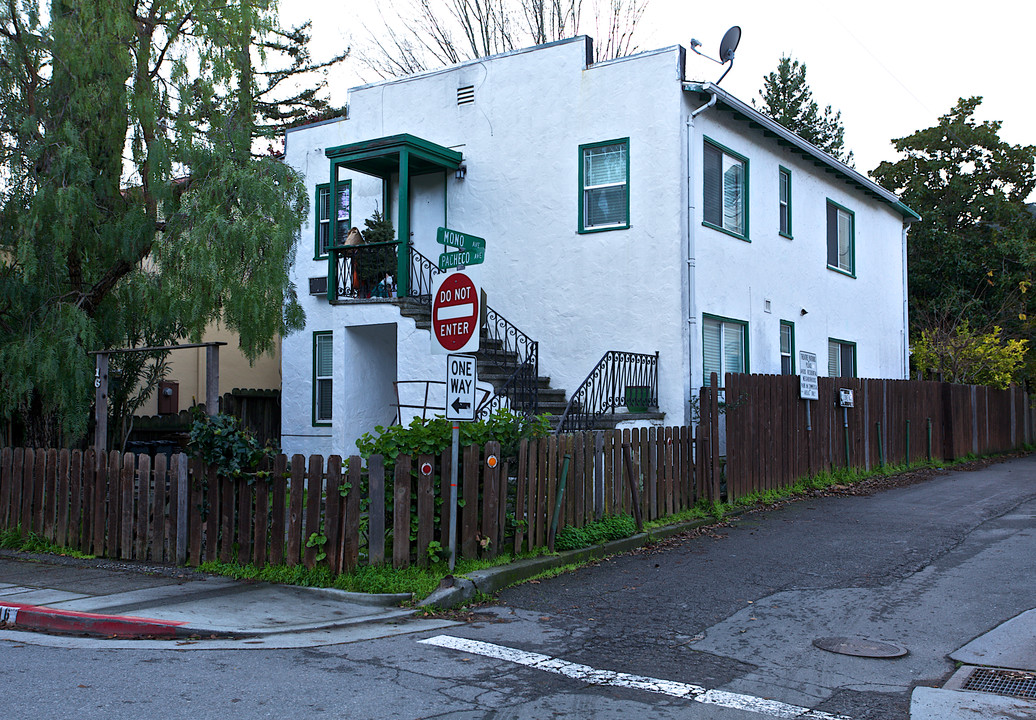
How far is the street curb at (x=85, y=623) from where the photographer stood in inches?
277

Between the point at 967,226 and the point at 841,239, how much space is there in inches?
701

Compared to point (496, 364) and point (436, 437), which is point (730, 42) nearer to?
point (496, 364)

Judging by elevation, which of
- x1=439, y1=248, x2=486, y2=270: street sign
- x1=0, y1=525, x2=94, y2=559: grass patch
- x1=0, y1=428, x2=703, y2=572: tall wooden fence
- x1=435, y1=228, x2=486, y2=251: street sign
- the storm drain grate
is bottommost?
the storm drain grate

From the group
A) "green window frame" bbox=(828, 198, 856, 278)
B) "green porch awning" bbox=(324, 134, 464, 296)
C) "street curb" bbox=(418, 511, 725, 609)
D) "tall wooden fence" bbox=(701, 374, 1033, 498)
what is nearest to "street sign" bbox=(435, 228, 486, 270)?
"street curb" bbox=(418, 511, 725, 609)

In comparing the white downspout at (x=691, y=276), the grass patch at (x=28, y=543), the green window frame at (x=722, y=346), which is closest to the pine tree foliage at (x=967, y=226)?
the green window frame at (x=722, y=346)

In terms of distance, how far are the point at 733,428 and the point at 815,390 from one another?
3011mm

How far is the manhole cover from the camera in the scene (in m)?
6.39

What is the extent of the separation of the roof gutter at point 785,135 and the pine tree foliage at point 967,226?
7203 millimetres

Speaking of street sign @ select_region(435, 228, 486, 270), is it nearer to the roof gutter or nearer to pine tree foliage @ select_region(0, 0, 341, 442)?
pine tree foliage @ select_region(0, 0, 341, 442)

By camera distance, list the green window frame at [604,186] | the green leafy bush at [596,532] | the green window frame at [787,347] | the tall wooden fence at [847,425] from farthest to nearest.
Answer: the green window frame at [787,347]
the green window frame at [604,186]
the tall wooden fence at [847,425]
the green leafy bush at [596,532]

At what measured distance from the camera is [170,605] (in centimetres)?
773

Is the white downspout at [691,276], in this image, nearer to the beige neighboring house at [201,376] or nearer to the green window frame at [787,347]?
the green window frame at [787,347]

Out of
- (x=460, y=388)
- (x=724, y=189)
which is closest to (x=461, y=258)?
(x=460, y=388)

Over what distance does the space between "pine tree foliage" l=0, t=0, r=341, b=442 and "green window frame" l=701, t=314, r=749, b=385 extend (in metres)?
6.66
